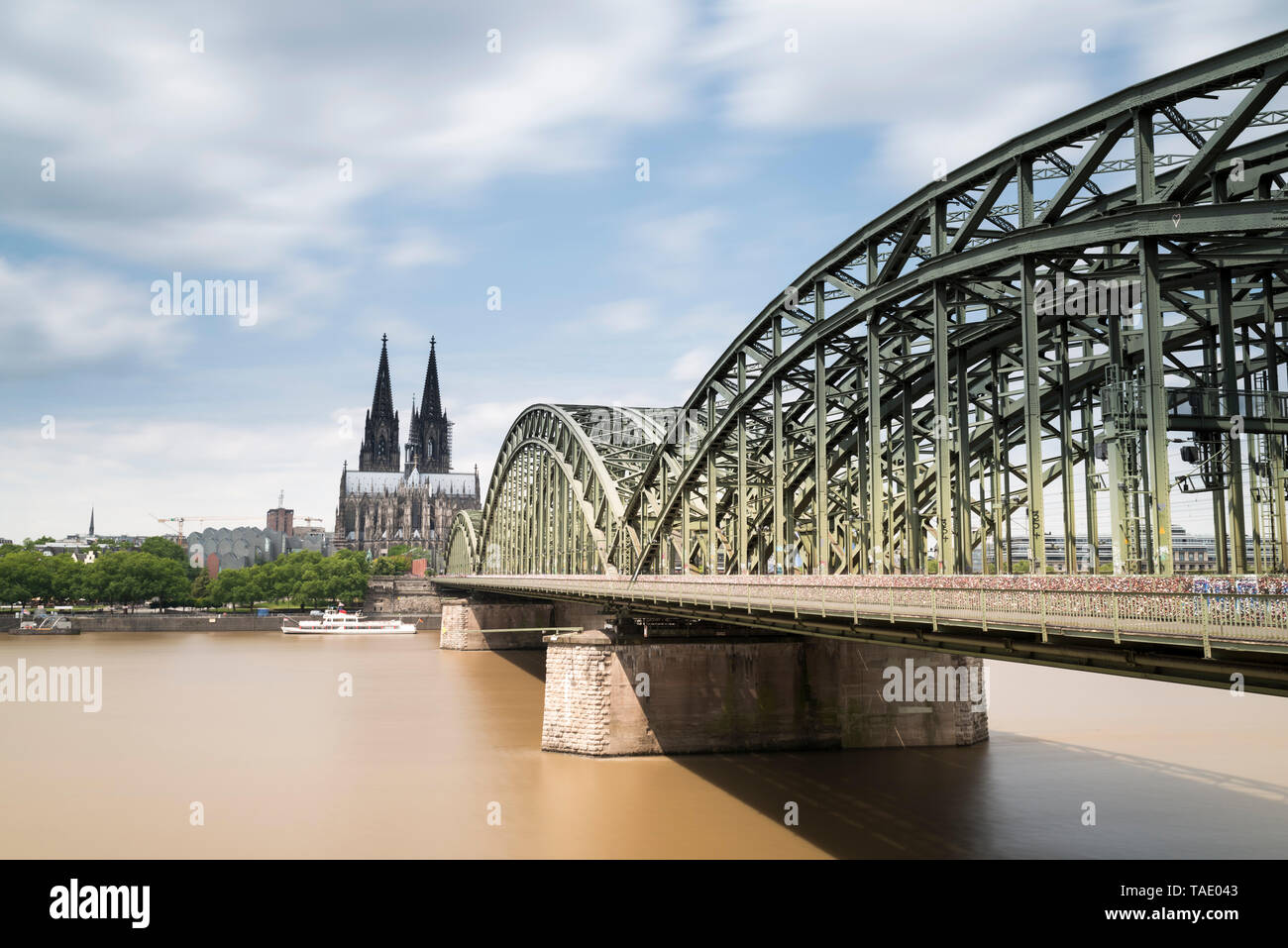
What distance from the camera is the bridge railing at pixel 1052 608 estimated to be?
12492 mm

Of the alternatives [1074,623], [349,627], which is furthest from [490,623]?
[1074,623]

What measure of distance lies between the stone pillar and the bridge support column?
167ft

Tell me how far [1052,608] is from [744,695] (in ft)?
67.3

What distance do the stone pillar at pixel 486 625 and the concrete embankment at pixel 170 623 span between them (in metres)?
27.8

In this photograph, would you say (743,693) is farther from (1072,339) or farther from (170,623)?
(170,623)

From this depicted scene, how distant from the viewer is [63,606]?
12506cm

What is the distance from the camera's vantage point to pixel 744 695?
35219 mm

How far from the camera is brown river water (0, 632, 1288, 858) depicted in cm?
2441

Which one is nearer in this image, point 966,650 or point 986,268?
point 966,650

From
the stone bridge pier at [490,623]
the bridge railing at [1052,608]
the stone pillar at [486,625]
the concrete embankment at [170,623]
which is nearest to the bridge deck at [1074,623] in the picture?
the bridge railing at [1052,608]

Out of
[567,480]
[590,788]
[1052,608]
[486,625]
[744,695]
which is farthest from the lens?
[486,625]

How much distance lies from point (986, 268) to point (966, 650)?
1022 cm
